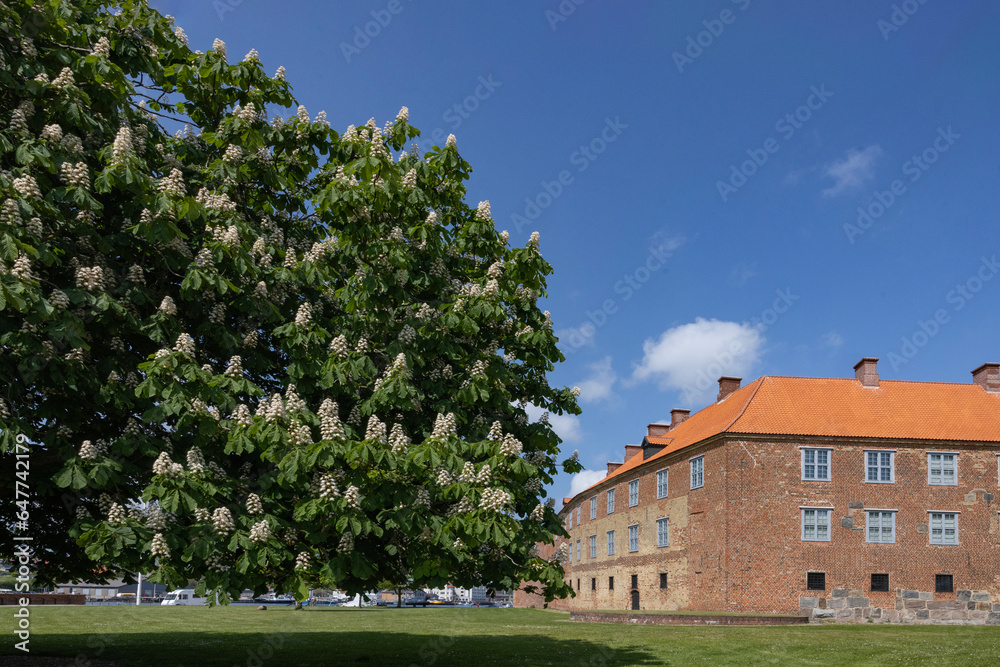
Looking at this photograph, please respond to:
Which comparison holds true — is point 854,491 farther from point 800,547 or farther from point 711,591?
point 711,591

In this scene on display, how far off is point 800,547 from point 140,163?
36.7 meters

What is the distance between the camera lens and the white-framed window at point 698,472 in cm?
4178

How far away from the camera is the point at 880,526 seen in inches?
1535

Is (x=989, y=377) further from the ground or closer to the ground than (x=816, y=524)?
further from the ground

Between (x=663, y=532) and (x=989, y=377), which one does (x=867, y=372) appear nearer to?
(x=989, y=377)

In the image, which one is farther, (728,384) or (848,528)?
(728,384)

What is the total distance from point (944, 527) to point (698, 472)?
12.1 meters

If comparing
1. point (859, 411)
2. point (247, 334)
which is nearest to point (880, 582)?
point (859, 411)

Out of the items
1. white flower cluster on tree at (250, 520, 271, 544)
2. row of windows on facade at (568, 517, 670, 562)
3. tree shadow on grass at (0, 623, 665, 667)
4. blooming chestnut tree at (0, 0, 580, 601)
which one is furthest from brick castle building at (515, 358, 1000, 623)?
white flower cluster on tree at (250, 520, 271, 544)

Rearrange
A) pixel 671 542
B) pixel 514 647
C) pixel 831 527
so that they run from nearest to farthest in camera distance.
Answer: pixel 514 647 < pixel 831 527 < pixel 671 542

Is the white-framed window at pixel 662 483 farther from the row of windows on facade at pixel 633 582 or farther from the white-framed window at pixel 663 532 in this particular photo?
the row of windows on facade at pixel 633 582

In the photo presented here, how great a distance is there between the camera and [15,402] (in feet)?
33.9

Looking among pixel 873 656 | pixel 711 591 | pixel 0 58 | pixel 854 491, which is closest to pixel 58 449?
pixel 0 58

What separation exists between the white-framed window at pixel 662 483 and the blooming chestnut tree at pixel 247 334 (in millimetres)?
34964
